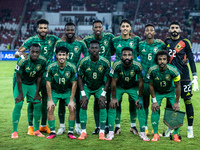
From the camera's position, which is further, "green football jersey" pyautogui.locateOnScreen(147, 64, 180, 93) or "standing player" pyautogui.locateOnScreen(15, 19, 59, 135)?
"standing player" pyautogui.locateOnScreen(15, 19, 59, 135)

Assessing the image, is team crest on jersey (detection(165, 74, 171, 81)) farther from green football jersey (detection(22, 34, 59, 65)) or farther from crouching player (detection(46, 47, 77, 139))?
green football jersey (detection(22, 34, 59, 65))

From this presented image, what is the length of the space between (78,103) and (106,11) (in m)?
32.6

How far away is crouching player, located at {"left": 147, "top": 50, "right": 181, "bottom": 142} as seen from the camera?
5.56 m

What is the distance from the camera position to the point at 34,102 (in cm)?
601

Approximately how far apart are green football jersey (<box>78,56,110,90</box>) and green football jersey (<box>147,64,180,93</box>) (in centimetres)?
87

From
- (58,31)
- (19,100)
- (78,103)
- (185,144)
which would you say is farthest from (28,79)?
(58,31)

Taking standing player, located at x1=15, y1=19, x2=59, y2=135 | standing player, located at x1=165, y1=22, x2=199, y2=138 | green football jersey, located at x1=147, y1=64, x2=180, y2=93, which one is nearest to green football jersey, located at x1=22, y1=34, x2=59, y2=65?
standing player, located at x1=15, y1=19, x2=59, y2=135

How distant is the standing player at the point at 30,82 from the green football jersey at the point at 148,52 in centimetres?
201

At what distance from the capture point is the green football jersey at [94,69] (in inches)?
231

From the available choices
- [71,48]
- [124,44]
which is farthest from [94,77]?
[124,44]

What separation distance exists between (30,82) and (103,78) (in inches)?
58.1

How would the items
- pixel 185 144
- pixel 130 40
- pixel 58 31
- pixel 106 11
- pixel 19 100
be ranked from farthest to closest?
pixel 106 11 → pixel 58 31 → pixel 130 40 → pixel 19 100 → pixel 185 144

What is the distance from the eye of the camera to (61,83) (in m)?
5.85

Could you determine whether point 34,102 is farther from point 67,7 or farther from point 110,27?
point 67,7
